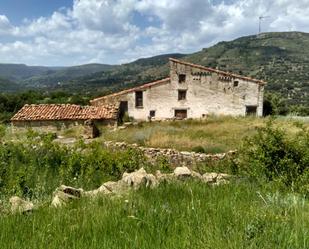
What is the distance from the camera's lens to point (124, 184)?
Result: 517 centimetres

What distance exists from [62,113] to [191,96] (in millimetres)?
12766

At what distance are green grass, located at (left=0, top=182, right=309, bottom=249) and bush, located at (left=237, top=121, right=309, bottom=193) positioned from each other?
229 centimetres

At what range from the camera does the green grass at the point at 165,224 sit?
2.82 metres

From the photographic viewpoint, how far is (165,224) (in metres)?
3.30

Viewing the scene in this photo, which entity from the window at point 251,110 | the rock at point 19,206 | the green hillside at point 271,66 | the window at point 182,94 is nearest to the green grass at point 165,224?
the rock at point 19,206

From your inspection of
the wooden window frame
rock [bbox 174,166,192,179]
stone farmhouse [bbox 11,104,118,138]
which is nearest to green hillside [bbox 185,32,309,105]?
the wooden window frame

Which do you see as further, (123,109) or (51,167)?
(123,109)

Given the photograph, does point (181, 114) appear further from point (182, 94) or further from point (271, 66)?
point (271, 66)

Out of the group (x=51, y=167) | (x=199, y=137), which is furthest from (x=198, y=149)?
(x=51, y=167)

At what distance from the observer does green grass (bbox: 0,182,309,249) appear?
2.82 metres

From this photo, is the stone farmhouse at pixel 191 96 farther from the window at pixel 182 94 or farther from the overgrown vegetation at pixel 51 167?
the overgrown vegetation at pixel 51 167

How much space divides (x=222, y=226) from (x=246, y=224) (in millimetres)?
182

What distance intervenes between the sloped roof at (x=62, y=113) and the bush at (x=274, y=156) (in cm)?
2739

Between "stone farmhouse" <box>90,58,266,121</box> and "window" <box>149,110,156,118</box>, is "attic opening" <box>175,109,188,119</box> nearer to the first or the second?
"stone farmhouse" <box>90,58,266,121</box>
